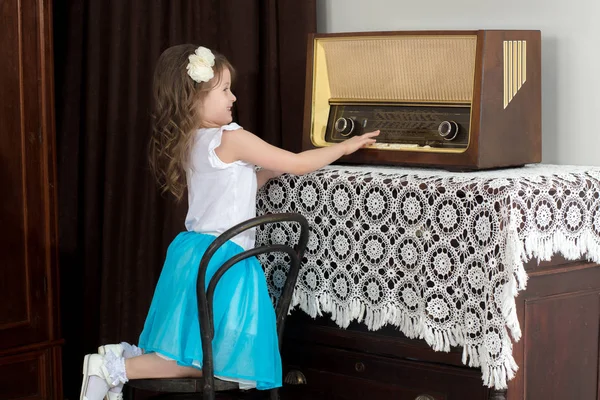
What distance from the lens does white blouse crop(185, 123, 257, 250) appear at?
6.68 ft

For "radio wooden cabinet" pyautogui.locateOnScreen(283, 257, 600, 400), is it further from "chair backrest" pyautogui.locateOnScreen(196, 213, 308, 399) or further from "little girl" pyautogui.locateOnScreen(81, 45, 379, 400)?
"chair backrest" pyautogui.locateOnScreen(196, 213, 308, 399)

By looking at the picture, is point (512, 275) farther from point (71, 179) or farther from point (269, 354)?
point (71, 179)

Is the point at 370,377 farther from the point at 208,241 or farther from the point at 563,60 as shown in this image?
the point at 563,60

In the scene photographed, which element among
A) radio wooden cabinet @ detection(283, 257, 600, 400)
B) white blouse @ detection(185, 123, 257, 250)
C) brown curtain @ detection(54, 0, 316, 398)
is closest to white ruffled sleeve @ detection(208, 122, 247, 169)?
white blouse @ detection(185, 123, 257, 250)

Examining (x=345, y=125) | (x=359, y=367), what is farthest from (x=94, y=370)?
(x=345, y=125)

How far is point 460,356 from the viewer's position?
189 centimetres

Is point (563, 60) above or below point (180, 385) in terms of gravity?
above

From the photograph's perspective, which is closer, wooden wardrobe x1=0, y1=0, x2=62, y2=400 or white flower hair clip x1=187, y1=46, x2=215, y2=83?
white flower hair clip x1=187, y1=46, x2=215, y2=83

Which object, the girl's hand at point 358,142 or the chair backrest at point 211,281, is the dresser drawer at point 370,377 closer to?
the chair backrest at point 211,281

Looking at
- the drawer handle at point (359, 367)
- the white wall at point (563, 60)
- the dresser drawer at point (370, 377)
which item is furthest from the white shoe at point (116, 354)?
the white wall at point (563, 60)

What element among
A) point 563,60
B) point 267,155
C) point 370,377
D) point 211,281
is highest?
point 563,60

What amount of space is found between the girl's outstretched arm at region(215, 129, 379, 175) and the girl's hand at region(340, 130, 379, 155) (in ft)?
0.15

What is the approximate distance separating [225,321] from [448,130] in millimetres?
646

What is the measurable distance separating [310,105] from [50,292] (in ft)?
3.53
